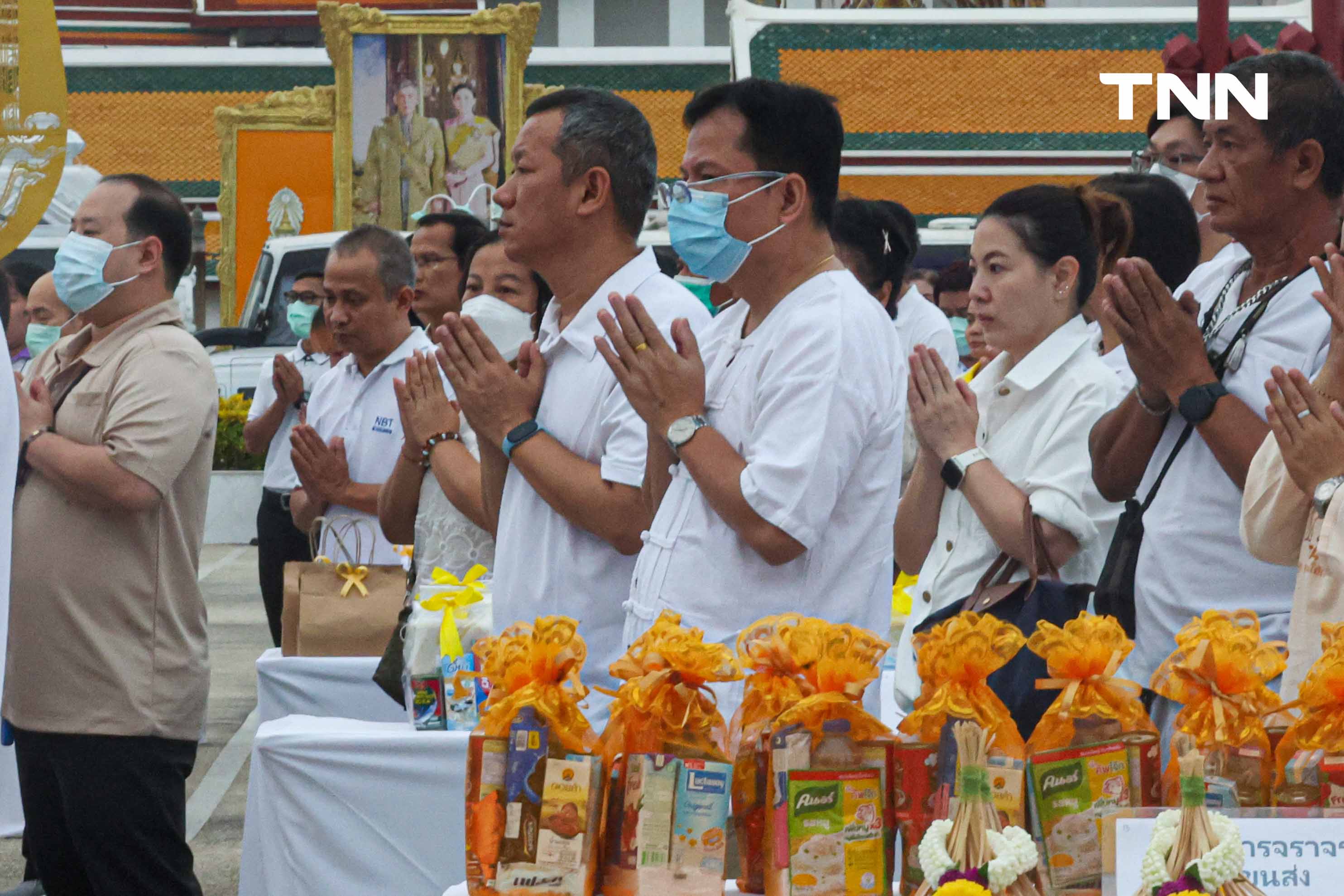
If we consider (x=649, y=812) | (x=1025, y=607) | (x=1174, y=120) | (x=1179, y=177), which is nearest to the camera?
(x=649, y=812)

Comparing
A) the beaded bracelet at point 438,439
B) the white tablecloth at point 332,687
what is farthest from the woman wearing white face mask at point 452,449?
the white tablecloth at point 332,687

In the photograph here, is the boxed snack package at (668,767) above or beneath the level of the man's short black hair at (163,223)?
beneath

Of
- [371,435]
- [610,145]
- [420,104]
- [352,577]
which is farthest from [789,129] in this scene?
[420,104]

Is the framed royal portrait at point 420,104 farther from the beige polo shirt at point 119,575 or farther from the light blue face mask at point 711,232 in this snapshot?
the light blue face mask at point 711,232

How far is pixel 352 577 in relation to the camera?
3.72 meters

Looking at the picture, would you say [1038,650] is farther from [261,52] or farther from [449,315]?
[261,52]

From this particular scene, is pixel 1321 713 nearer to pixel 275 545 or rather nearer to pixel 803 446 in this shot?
pixel 803 446

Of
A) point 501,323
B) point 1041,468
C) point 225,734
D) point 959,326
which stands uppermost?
point 959,326

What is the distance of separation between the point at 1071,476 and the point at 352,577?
168 centimetres

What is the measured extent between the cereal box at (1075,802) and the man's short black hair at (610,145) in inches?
54.3

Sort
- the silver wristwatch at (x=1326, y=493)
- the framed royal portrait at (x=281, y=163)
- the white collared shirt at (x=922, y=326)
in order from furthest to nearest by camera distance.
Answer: the framed royal portrait at (x=281, y=163) → the white collared shirt at (x=922, y=326) → the silver wristwatch at (x=1326, y=493)

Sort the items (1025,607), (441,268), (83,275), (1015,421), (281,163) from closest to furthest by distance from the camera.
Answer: (1025,607), (1015,421), (83,275), (441,268), (281,163)

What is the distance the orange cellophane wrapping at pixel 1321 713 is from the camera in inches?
66.6

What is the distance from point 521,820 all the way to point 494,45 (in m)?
14.7
